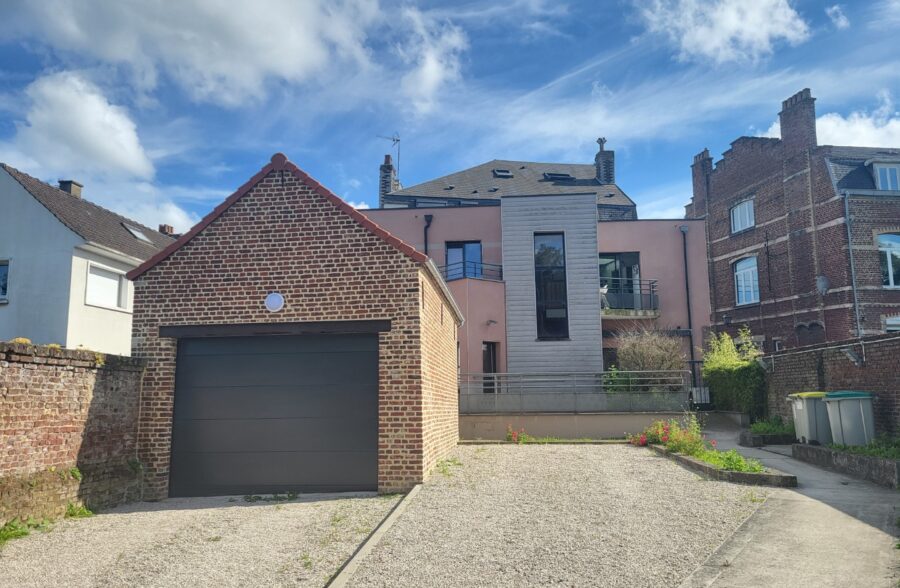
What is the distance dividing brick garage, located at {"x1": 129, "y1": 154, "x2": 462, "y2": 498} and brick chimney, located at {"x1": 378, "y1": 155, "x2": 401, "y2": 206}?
71.4 feet

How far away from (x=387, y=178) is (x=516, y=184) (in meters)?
7.01

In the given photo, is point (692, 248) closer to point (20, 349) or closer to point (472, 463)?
point (472, 463)

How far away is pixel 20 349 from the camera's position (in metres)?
7.21

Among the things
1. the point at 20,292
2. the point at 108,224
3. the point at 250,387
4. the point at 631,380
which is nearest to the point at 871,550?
the point at 250,387

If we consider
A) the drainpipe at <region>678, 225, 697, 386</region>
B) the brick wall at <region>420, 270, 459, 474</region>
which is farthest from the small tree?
the brick wall at <region>420, 270, 459, 474</region>

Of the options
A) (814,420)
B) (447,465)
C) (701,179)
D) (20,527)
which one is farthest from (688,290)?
(20,527)

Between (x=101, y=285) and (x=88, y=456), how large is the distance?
13.8 meters

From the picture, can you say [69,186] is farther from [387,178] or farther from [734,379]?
[734,379]

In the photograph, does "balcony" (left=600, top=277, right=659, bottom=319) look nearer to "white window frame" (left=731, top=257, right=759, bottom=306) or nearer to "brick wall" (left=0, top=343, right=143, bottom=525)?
"white window frame" (left=731, top=257, right=759, bottom=306)

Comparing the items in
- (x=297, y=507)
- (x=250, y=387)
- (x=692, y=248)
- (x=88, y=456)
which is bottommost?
(x=297, y=507)

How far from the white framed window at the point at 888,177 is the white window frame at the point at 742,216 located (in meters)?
5.19

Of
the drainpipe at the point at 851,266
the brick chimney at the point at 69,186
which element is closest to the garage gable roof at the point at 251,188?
the brick chimney at the point at 69,186

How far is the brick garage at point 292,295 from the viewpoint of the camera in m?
9.37

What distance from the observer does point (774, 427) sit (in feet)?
52.0
